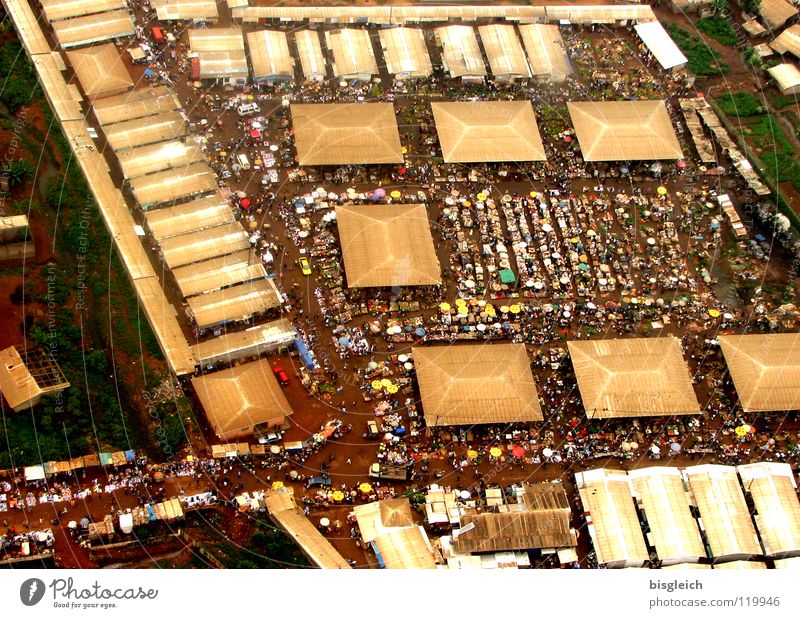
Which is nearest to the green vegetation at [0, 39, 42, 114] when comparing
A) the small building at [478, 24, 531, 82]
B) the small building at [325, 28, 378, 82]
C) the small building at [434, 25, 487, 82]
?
the small building at [325, 28, 378, 82]

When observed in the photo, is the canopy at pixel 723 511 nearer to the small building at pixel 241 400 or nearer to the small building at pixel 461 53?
the small building at pixel 241 400

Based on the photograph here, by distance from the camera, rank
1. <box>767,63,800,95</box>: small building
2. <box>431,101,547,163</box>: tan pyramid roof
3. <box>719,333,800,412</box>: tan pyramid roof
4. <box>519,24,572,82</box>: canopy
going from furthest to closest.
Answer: <box>767,63,800,95</box>: small building → <box>519,24,572,82</box>: canopy → <box>431,101,547,163</box>: tan pyramid roof → <box>719,333,800,412</box>: tan pyramid roof

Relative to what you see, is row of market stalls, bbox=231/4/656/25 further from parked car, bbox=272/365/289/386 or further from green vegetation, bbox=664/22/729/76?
parked car, bbox=272/365/289/386

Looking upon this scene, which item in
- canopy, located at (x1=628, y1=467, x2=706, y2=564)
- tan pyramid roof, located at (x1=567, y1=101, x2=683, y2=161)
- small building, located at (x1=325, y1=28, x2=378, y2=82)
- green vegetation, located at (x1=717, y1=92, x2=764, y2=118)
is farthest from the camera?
green vegetation, located at (x1=717, y1=92, x2=764, y2=118)

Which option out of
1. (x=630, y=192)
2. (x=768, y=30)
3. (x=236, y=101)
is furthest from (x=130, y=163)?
(x=768, y=30)

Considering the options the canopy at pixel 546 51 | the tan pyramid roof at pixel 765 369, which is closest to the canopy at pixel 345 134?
the canopy at pixel 546 51

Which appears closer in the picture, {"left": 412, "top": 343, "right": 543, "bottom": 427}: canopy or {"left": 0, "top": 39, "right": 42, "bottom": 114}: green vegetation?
{"left": 412, "top": 343, "right": 543, "bottom": 427}: canopy

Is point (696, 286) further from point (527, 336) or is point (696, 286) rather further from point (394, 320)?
point (394, 320)
